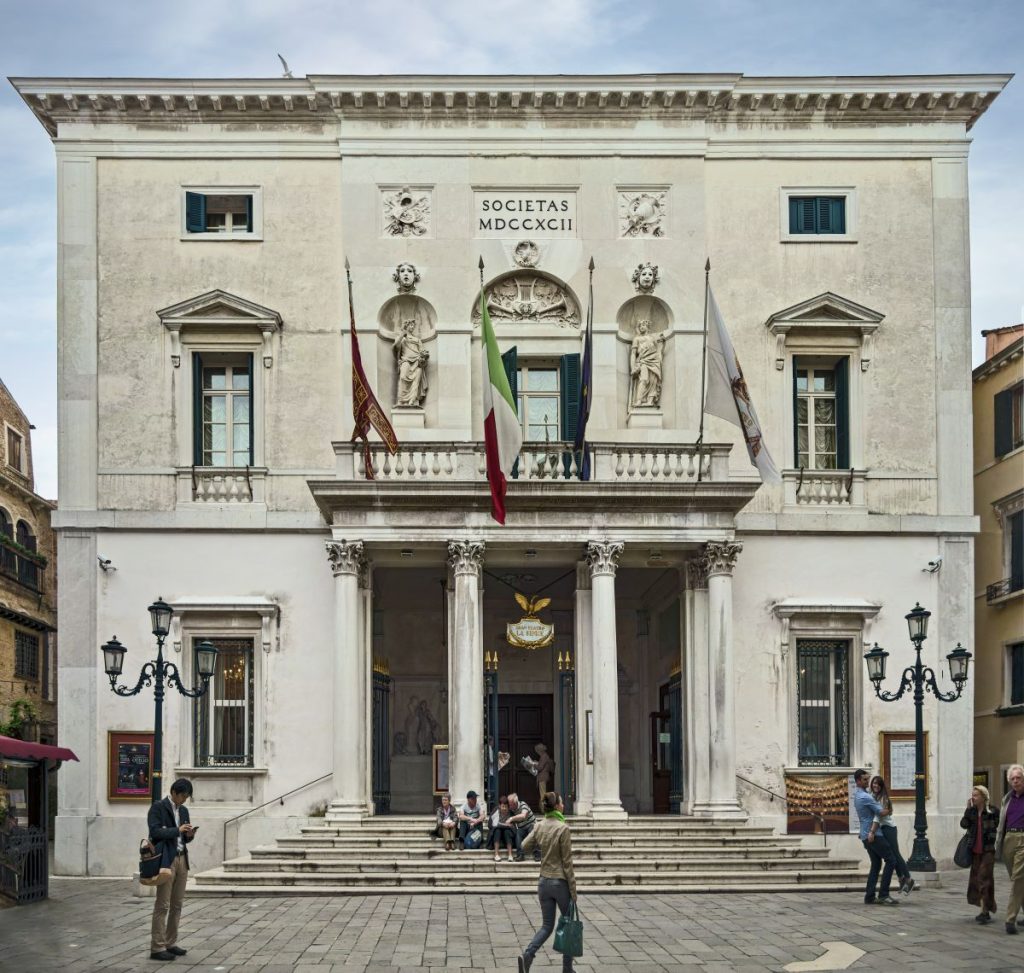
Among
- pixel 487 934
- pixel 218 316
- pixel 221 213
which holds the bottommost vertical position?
pixel 487 934

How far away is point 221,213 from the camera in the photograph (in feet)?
106

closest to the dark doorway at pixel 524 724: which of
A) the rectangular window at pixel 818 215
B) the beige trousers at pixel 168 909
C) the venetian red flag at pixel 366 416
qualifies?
the venetian red flag at pixel 366 416

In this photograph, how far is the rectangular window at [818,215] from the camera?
32125mm

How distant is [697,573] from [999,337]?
37.8 feet

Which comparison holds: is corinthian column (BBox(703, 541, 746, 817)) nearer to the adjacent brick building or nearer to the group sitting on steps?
the group sitting on steps

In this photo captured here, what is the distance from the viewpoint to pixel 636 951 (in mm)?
18469

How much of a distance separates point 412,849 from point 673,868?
4415mm

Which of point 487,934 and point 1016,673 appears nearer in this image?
point 487,934

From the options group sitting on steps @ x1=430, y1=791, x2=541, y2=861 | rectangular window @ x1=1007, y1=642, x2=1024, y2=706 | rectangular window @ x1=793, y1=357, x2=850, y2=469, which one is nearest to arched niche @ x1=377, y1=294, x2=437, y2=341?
rectangular window @ x1=793, y1=357, x2=850, y2=469

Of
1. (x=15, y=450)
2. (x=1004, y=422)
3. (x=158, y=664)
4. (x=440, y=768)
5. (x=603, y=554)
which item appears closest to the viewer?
(x=158, y=664)

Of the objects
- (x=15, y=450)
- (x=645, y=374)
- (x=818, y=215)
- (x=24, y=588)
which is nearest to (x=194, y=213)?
(x=645, y=374)

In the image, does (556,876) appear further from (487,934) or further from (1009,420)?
(1009,420)

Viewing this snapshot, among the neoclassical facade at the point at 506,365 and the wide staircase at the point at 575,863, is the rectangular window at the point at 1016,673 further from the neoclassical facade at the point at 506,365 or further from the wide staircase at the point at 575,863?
the wide staircase at the point at 575,863

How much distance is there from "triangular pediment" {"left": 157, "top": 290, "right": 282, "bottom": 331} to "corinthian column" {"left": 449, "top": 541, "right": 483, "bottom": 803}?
6292 millimetres
